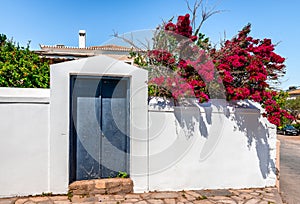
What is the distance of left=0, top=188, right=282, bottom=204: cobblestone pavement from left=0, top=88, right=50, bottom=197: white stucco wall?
1.24ft

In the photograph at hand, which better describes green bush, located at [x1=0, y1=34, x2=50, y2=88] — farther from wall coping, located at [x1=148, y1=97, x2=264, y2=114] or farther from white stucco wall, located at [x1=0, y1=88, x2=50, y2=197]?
wall coping, located at [x1=148, y1=97, x2=264, y2=114]

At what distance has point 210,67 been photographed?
679cm

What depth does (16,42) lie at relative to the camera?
10.2 metres

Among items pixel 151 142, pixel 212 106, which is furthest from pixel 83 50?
pixel 212 106

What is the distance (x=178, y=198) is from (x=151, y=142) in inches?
69.6

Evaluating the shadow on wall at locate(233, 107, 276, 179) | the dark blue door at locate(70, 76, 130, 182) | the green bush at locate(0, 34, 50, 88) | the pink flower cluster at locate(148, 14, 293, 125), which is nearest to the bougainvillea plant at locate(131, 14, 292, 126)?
the pink flower cluster at locate(148, 14, 293, 125)

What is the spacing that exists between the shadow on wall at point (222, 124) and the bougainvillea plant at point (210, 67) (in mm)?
390

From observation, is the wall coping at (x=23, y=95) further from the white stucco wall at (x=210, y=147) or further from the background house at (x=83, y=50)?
the background house at (x=83, y=50)

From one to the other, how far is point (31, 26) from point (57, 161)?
860cm

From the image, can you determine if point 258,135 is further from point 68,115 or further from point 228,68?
point 68,115

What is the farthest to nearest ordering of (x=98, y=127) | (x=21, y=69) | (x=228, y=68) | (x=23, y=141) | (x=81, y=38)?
1. (x=81, y=38)
2. (x=21, y=69)
3. (x=228, y=68)
4. (x=98, y=127)
5. (x=23, y=141)

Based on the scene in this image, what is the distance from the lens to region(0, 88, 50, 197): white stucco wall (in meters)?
6.04

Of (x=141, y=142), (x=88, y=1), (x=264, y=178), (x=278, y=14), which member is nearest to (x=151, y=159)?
(x=141, y=142)

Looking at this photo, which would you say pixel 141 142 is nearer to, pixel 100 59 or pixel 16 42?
pixel 100 59
